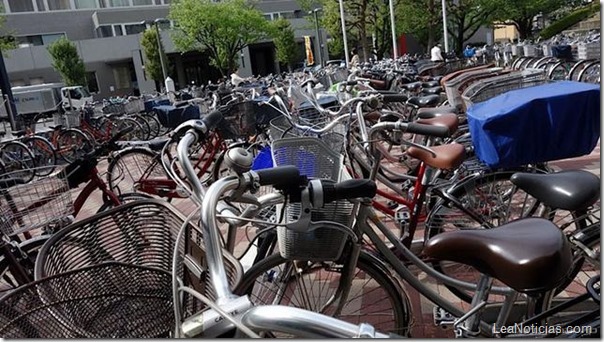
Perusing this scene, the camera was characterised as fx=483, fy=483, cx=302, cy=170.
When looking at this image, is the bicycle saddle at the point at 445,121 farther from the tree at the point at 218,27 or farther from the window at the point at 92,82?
the window at the point at 92,82

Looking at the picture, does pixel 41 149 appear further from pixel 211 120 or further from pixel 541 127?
pixel 541 127

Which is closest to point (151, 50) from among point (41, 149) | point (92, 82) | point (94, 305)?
point (92, 82)

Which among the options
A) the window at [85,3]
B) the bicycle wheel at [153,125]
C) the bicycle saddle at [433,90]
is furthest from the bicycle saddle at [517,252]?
the window at [85,3]

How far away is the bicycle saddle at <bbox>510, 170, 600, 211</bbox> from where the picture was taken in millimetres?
1851

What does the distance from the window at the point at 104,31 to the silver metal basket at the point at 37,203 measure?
130ft

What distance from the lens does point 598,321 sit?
5.50 feet

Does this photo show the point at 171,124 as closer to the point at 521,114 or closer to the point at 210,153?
the point at 210,153

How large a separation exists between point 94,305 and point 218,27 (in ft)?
92.1

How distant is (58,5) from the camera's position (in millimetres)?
38594

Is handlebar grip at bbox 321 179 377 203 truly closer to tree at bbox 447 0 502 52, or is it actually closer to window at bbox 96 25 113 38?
tree at bbox 447 0 502 52

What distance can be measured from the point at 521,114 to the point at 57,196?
2.86 m

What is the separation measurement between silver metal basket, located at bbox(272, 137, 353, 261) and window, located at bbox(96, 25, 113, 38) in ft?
135

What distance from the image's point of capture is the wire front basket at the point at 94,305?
1.36m

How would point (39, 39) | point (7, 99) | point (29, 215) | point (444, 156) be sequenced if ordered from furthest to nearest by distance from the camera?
point (39, 39), point (7, 99), point (29, 215), point (444, 156)
